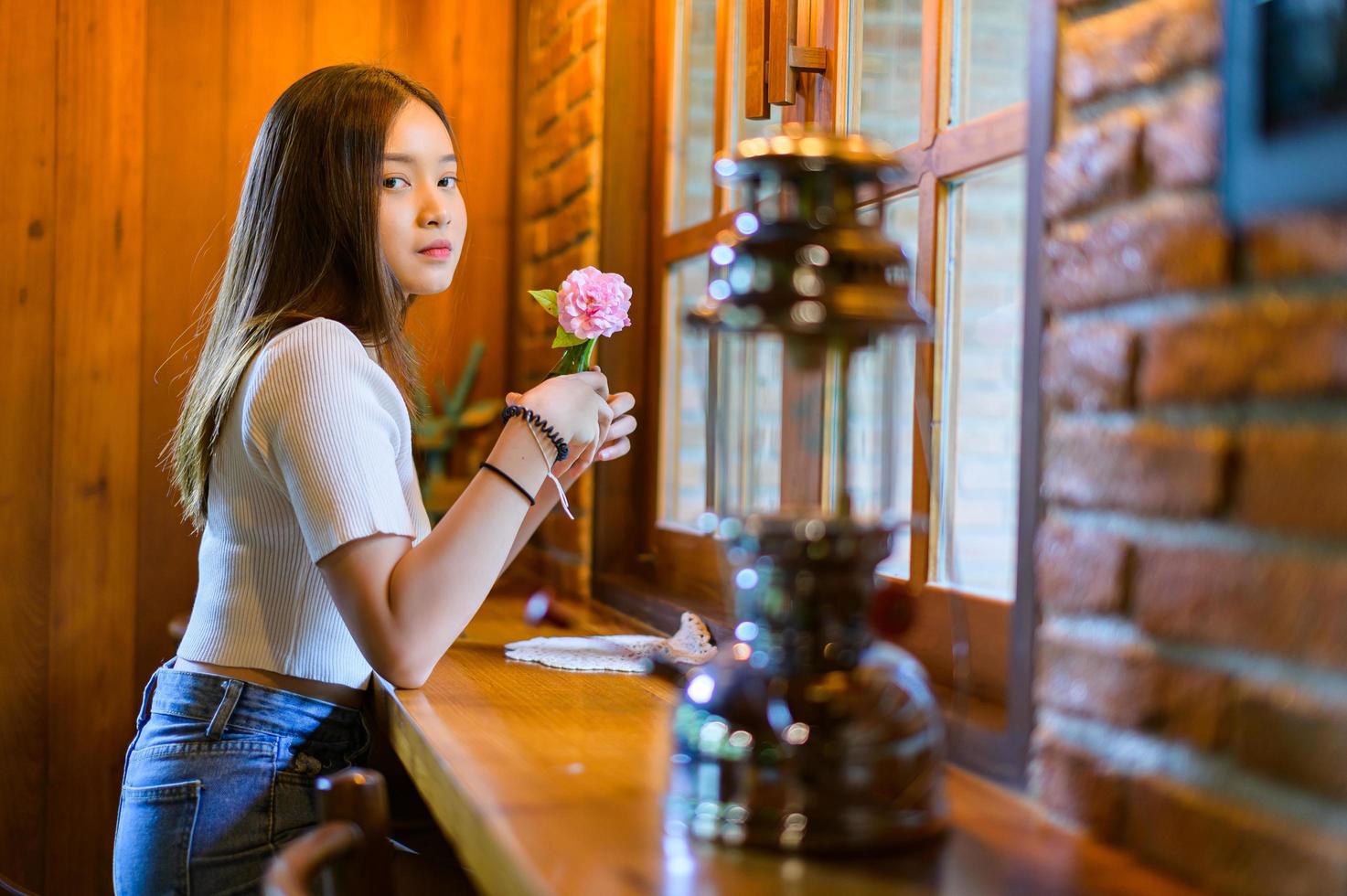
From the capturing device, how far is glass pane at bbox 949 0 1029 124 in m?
1.33

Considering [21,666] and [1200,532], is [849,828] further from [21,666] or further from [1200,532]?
[21,666]

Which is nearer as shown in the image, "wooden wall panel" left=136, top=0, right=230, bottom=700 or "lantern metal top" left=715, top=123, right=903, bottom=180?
"lantern metal top" left=715, top=123, right=903, bottom=180

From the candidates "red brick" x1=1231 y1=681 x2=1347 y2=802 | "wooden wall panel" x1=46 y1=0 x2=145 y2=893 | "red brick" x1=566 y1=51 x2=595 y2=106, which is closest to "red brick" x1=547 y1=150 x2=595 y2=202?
"red brick" x1=566 y1=51 x2=595 y2=106

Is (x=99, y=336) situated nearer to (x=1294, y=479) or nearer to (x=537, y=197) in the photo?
(x=537, y=197)

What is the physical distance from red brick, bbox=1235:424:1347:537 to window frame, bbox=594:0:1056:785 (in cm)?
21

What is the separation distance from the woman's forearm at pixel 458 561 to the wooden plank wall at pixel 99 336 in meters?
1.33

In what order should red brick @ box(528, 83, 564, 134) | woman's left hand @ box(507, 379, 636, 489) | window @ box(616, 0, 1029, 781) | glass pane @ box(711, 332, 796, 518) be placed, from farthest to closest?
1. red brick @ box(528, 83, 564, 134)
2. woman's left hand @ box(507, 379, 636, 489)
3. window @ box(616, 0, 1029, 781)
4. glass pane @ box(711, 332, 796, 518)

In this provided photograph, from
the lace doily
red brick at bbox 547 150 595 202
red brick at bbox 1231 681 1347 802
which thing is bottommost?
the lace doily

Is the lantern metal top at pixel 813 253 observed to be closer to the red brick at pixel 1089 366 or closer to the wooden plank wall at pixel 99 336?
the red brick at pixel 1089 366

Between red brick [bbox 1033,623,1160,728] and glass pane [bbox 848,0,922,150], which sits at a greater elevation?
glass pane [bbox 848,0,922,150]

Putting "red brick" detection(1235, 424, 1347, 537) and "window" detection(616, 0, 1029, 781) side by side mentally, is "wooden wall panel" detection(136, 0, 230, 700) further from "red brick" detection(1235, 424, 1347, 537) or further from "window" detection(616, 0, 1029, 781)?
"red brick" detection(1235, 424, 1347, 537)

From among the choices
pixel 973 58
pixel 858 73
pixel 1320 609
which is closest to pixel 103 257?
pixel 858 73

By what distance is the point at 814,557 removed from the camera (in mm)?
883

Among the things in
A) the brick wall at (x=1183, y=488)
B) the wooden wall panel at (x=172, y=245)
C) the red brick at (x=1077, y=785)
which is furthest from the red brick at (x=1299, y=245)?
the wooden wall panel at (x=172, y=245)
